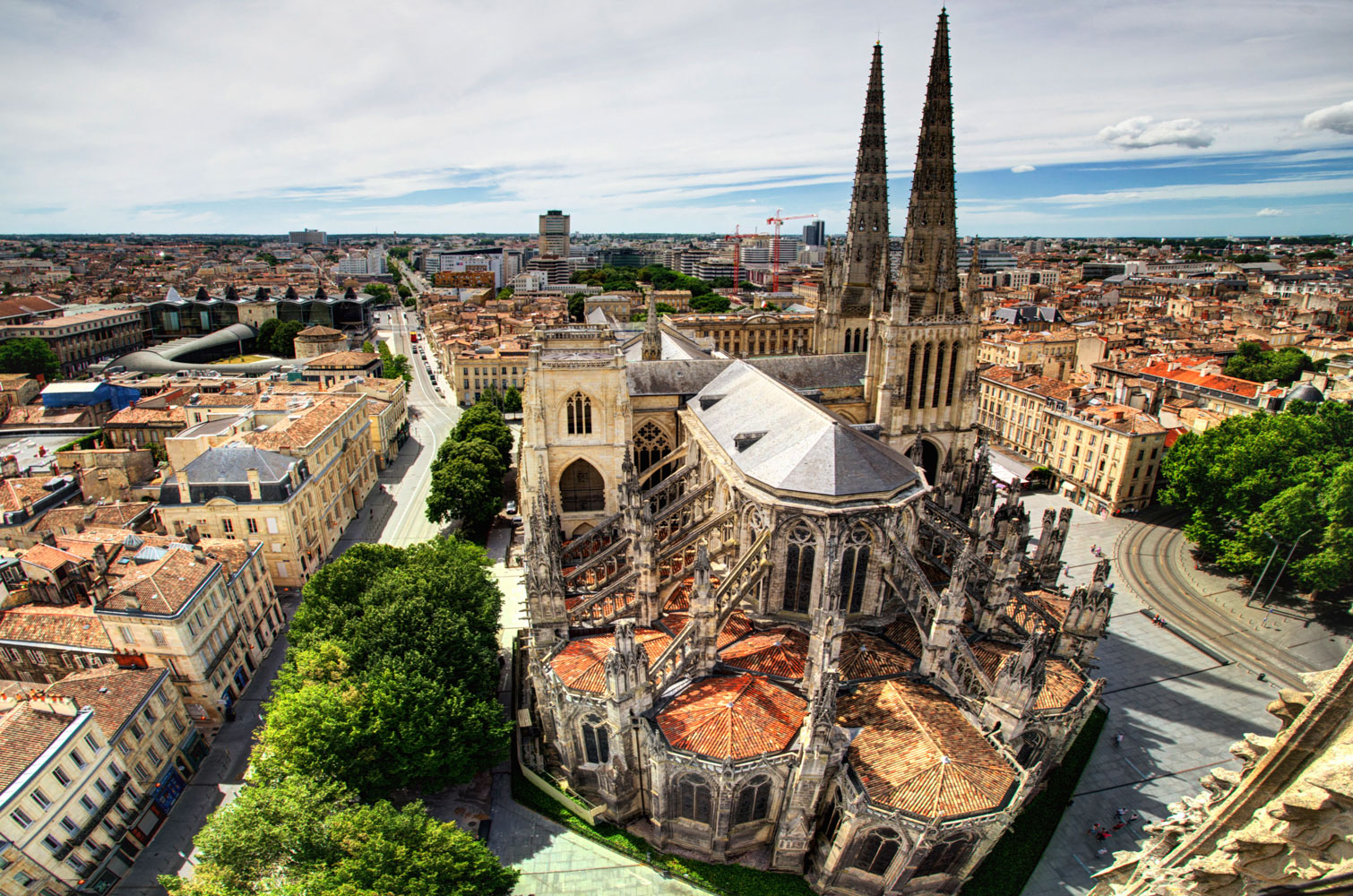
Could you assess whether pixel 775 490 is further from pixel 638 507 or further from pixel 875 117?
pixel 875 117

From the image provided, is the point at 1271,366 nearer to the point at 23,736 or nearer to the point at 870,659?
the point at 870,659

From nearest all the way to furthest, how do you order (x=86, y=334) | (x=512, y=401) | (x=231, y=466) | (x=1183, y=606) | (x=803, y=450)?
(x=803, y=450) → (x=231, y=466) → (x=1183, y=606) → (x=512, y=401) → (x=86, y=334)

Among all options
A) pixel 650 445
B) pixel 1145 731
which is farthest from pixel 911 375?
pixel 1145 731

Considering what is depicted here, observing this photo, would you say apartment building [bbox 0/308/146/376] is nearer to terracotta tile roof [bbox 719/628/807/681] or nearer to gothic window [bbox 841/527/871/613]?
terracotta tile roof [bbox 719/628/807/681]

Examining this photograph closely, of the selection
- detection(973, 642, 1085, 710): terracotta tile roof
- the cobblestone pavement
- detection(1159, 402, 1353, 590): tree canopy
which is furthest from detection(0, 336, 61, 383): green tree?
detection(1159, 402, 1353, 590): tree canopy

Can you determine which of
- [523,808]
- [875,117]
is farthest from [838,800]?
[875,117]

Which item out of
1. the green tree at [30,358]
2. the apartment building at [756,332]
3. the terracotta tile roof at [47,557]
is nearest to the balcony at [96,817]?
the terracotta tile roof at [47,557]

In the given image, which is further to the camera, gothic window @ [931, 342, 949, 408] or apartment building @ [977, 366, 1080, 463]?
apartment building @ [977, 366, 1080, 463]

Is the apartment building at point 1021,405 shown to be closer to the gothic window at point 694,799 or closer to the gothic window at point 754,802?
the gothic window at point 754,802
